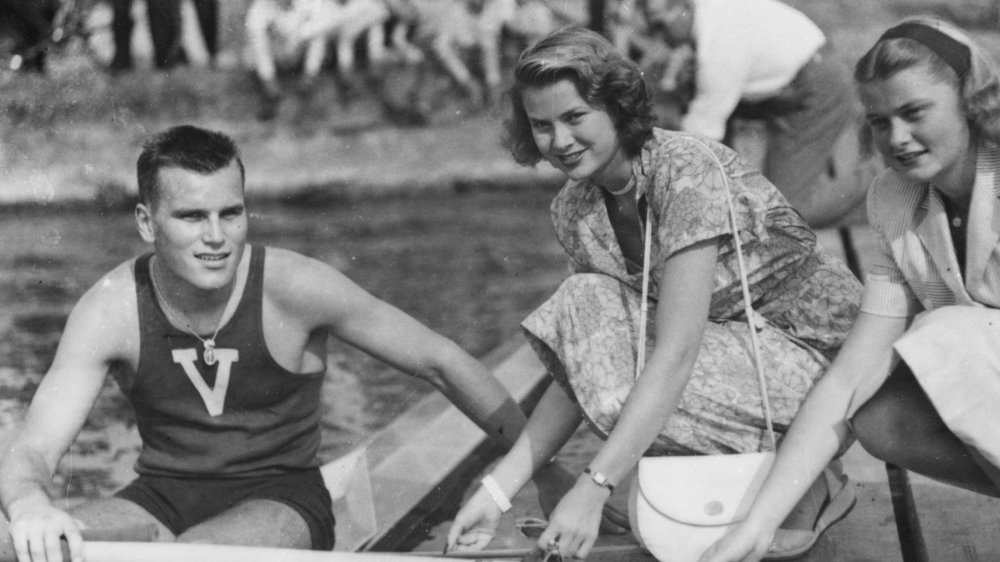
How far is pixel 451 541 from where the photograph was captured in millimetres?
2535

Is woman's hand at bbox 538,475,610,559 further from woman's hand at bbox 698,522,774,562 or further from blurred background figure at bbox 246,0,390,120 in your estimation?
blurred background figure at bbox 246,0,390,120

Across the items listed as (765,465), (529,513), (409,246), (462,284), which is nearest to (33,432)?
(529,513)

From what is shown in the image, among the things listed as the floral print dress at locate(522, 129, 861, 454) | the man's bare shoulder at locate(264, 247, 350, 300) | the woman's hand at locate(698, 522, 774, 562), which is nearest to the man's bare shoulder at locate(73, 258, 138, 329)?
the man's bare shoulder at locate(264, 247, 350, 300)

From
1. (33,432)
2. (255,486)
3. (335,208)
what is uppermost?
(33,432)

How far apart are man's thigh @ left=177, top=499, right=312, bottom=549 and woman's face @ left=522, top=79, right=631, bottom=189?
93 cm

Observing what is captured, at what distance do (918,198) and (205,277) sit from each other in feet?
4.74

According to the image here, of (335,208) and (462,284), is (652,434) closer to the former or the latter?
(462,284)

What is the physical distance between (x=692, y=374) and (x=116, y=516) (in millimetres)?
1207

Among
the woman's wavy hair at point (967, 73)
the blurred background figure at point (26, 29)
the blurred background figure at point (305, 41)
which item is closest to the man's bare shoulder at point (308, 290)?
the woman's wavy hair at point (967, 73)

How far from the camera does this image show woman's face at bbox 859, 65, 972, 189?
2320 mm

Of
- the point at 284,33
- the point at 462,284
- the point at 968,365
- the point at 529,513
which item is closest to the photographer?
the point at 968,365

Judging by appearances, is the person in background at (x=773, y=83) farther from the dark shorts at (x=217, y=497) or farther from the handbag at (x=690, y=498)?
the handbag at (x=690, y=498)

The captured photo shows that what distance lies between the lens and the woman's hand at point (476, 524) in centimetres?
253

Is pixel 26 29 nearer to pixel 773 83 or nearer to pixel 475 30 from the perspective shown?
pixel 475 30
